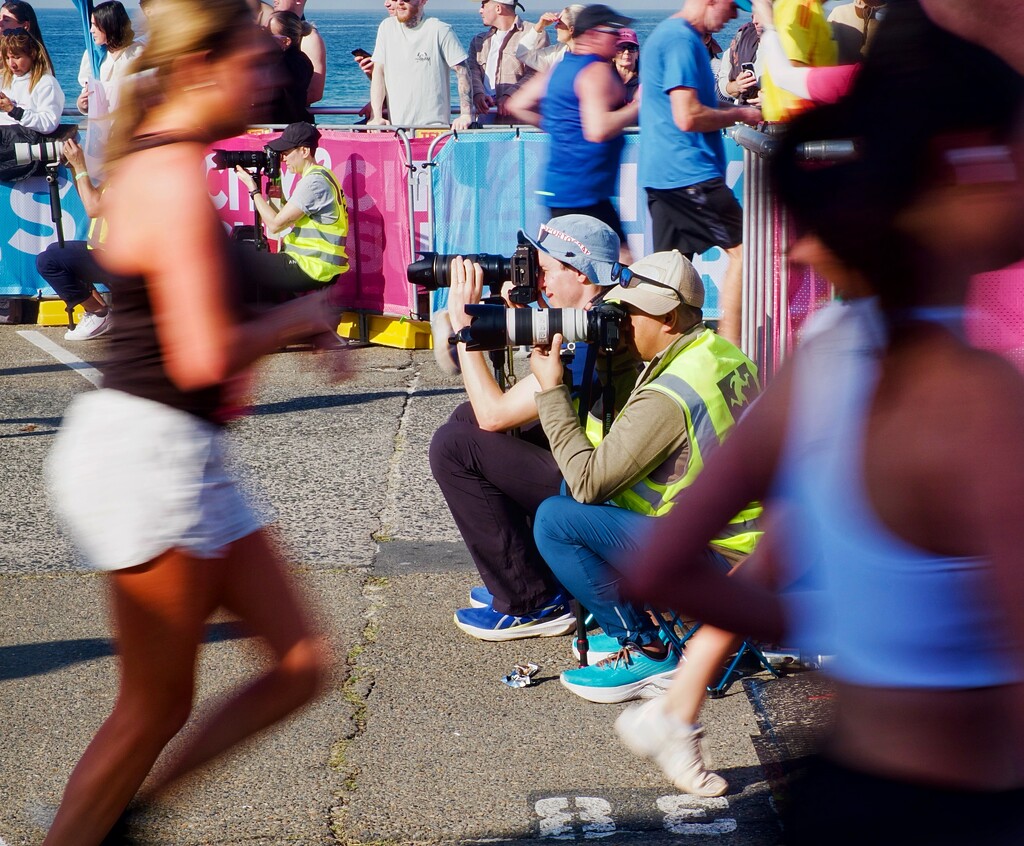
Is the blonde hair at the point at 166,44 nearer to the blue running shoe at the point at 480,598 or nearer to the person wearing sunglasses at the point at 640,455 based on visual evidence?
the person wearing sunglasses at the point at 640,455

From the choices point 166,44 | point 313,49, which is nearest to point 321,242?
point 313,49

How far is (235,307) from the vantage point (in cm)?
218

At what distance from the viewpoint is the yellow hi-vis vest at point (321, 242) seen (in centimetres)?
775

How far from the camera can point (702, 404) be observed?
328cm

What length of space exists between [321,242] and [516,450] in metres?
4.24

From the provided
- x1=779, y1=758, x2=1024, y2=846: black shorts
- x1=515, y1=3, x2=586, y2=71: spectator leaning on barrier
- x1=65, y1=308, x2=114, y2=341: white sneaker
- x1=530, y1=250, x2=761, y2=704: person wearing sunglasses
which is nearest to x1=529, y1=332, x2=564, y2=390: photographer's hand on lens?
x1=530, y1=250, x2=761, y2=704: person wearing sunglasses

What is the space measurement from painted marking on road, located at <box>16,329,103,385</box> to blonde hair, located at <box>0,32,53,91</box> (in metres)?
1.75

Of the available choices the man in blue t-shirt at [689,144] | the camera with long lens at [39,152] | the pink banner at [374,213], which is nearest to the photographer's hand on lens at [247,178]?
the pink banner at [374,213]

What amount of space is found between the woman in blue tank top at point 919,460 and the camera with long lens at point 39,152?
27.0 feet

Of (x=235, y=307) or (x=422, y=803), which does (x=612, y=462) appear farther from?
(x=235, y=307)

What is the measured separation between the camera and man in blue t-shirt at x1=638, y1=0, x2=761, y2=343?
5523 mm

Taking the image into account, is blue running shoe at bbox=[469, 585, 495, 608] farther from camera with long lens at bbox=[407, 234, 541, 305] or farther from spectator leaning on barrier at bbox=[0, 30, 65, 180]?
spectator leaning on barrier at bbox=[0, 30, 65, 180]

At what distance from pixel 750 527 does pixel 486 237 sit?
16.4 ft

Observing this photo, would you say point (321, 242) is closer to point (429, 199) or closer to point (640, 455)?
point (429, 199)
